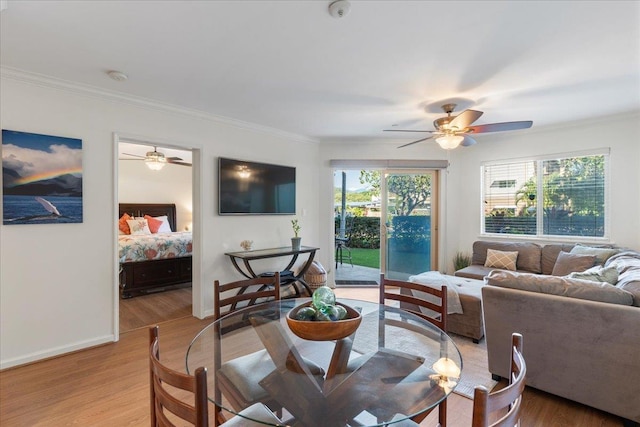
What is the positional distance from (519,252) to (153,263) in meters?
5.38

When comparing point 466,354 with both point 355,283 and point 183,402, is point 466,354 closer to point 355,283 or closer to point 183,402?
point 183,402

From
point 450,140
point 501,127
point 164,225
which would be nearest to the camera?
point 501,127

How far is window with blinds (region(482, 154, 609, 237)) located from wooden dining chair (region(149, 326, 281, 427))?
493cm

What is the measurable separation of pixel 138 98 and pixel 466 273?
4.52 meters

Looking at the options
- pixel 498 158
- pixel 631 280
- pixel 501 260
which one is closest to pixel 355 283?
pixel 501 260

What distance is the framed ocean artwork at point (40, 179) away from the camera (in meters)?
2.50

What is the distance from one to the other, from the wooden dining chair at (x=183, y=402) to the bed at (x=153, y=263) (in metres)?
3.60

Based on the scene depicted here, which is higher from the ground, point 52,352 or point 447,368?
point 447,368

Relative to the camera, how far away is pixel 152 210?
6738 millimetres

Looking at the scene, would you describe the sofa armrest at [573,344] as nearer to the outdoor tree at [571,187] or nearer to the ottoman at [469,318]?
the ottoman at [469,318]

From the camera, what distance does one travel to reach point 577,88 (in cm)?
297

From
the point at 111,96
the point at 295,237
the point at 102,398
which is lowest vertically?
the point at 102,398

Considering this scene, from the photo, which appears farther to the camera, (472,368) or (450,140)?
(450,140)

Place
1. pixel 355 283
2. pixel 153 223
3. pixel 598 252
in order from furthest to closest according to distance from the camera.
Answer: pixel 153 223 → pixel 355 283 → pixel 598 252
